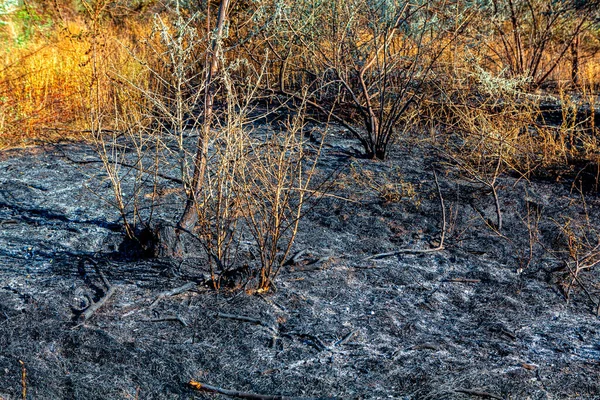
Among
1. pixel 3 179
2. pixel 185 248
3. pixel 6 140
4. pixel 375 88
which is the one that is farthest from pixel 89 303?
pixel 375 88

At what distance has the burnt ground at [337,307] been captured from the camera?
9.96 feet

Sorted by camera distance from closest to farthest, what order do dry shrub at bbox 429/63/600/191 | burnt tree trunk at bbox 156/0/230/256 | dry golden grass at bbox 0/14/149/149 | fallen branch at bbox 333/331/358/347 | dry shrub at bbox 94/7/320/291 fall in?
fallen branch at bbox 333/331/358/347 < dry shrub at bbox 94/7/320/291 < burnt tree trunk at bbox 156/0/230/256 < dry shrub at bbox 429/63/600/191 < dry golden grass at bbox 0/14/149/149

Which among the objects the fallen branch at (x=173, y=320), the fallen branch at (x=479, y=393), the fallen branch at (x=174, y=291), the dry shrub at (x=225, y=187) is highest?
the dry shrub at (x=225, y=187)

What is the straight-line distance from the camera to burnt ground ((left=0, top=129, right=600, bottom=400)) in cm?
304

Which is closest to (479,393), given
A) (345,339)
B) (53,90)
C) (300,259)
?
(345,339)

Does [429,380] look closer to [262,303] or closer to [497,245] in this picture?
[262,303]

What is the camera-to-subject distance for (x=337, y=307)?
144 inches

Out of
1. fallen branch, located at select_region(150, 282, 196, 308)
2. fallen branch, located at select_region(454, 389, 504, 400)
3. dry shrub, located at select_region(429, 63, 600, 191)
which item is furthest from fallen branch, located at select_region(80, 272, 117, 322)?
dry shrub, located at select_region(429, 63, 600, 191)

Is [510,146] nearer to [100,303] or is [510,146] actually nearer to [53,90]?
[100,303]

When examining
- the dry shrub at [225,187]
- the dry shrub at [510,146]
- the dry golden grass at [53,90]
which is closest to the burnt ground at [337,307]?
the dry shrub at [225,187]

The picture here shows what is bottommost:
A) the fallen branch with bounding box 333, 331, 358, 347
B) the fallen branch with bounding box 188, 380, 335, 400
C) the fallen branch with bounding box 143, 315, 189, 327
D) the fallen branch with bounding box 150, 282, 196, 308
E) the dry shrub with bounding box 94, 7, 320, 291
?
the fallen branch with bounding box 188, 380, 335, 400

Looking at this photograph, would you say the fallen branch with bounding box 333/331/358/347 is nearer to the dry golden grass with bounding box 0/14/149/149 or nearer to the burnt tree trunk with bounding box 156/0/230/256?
the burnt tree trunk with bounding box 156/0/230/256

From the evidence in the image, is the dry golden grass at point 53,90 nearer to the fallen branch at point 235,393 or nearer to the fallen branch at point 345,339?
the fallen branch at point 345,339

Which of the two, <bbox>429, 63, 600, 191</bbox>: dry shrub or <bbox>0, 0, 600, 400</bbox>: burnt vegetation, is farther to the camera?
<bbox>429, 63, 600, 191</bbox>: dry shrub
